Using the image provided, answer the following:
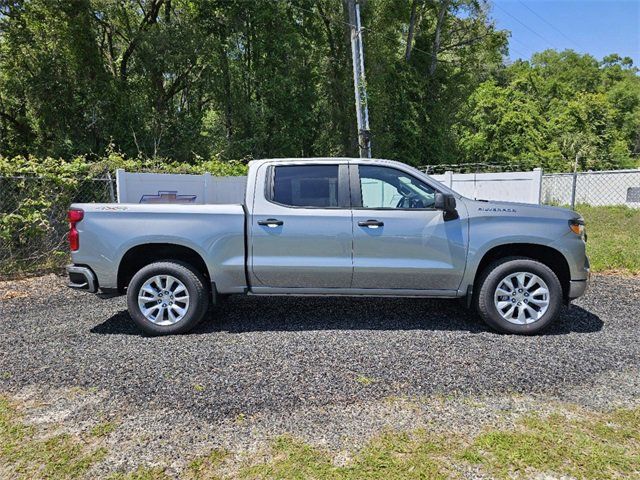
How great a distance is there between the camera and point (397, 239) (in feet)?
15.2

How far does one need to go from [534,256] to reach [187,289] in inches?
142

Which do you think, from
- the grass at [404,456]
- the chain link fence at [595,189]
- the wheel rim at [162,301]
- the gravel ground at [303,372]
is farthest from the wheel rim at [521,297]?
the chain link fence at [595,189]

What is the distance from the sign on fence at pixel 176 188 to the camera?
25.7ft

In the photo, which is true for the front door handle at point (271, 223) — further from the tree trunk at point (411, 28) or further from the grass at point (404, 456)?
the tree trunk at point (411, 28)

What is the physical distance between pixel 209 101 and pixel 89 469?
1918cm

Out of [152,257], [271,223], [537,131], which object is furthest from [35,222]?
[537,131]

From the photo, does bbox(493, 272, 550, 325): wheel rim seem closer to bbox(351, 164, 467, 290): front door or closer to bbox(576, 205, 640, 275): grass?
bbox(351, 164, 467, 290): front door

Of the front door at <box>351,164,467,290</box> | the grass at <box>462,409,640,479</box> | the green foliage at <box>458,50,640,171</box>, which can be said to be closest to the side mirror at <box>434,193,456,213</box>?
the front door at <box>351,164,467,290</box>

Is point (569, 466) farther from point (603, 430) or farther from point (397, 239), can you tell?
point (397, 239)

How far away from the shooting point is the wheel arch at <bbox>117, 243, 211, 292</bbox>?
4785 mm

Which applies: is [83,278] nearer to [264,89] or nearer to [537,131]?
[264,89]

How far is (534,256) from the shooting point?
15.8 feet

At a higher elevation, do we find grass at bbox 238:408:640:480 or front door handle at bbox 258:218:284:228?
front door handle at bbox 258:218:284:228

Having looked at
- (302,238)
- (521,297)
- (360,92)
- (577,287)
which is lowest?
(521,297)
